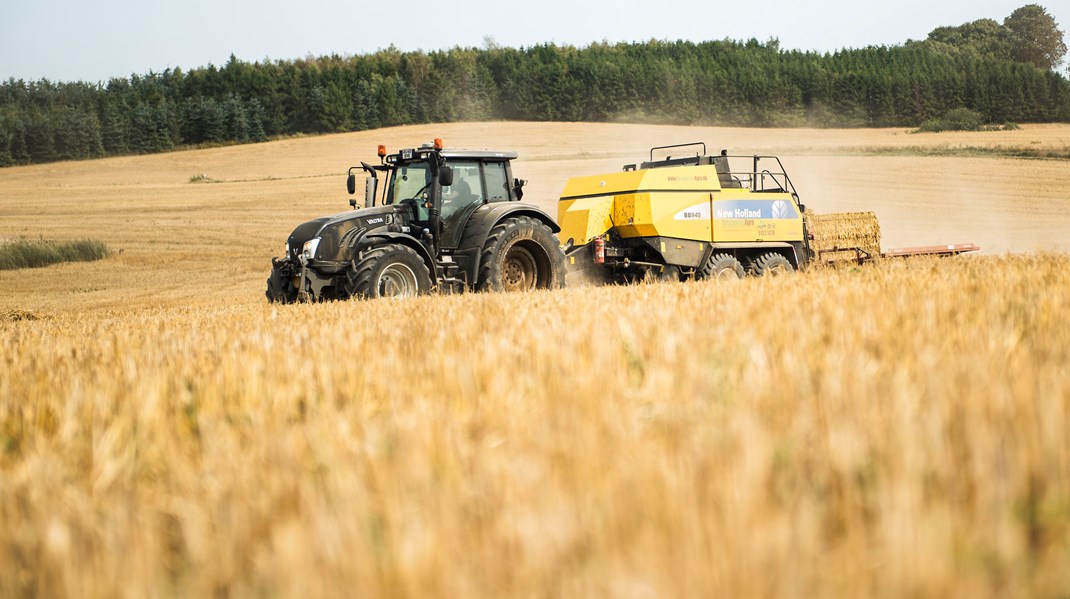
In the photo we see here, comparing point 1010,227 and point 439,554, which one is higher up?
point 439,554

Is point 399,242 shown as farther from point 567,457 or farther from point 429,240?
point 567,457

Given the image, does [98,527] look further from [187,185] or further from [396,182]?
[187,185]

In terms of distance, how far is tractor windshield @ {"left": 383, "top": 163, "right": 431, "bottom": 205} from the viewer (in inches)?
459

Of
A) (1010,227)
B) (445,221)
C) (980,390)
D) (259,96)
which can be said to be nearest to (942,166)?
(1010,227)

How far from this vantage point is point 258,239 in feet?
90.9

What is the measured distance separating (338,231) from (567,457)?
967 cm

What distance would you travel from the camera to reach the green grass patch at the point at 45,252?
2341 cm

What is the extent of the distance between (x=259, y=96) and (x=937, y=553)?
70.8m

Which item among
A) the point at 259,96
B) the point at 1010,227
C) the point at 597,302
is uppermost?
the point at 259,96

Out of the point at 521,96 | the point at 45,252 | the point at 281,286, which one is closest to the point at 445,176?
the point at 281,286

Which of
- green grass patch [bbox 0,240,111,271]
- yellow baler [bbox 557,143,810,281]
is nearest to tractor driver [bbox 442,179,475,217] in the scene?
yellow baler [bbox 557,143,810,281]

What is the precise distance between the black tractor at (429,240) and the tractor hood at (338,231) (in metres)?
0.01

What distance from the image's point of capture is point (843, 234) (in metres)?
16.0

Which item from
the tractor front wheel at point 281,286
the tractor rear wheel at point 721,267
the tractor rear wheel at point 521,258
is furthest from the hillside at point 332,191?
the tractor rear wheel at point 721,267
